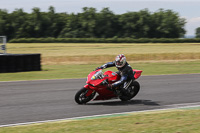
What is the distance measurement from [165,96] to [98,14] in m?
89.3

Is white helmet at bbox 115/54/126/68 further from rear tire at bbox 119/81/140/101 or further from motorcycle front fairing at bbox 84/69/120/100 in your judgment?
rear tire at bbox 119/81/140/101

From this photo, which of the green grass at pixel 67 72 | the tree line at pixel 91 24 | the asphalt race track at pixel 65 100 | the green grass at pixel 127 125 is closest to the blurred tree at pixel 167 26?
the tree line at pixel 91 24

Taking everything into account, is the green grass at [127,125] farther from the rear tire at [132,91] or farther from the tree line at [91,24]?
the tree line at [91,24]

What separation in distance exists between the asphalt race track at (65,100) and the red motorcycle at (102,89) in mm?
216

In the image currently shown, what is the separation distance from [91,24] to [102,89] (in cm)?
8282

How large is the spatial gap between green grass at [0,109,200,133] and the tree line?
76.7 metres

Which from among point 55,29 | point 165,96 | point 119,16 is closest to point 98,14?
point 119,16

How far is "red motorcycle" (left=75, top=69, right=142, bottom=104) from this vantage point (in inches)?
348

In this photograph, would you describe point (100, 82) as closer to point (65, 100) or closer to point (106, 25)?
point (65, 100)

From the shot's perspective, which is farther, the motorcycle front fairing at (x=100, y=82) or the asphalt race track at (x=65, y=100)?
the motorcycle front fairing at (x=100, y=82)

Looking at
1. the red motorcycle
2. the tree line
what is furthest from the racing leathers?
the tree line

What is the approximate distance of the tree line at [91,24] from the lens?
8550 centimetres

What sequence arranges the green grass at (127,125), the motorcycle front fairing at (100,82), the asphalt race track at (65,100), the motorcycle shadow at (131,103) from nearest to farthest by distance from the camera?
the green grass at (127,125), the asphalt race track at (65,100), the motorcycle front fairing at (100,82), the motorcycle shadow at (131,103)

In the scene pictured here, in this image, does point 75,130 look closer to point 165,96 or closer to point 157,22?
point 165,96
